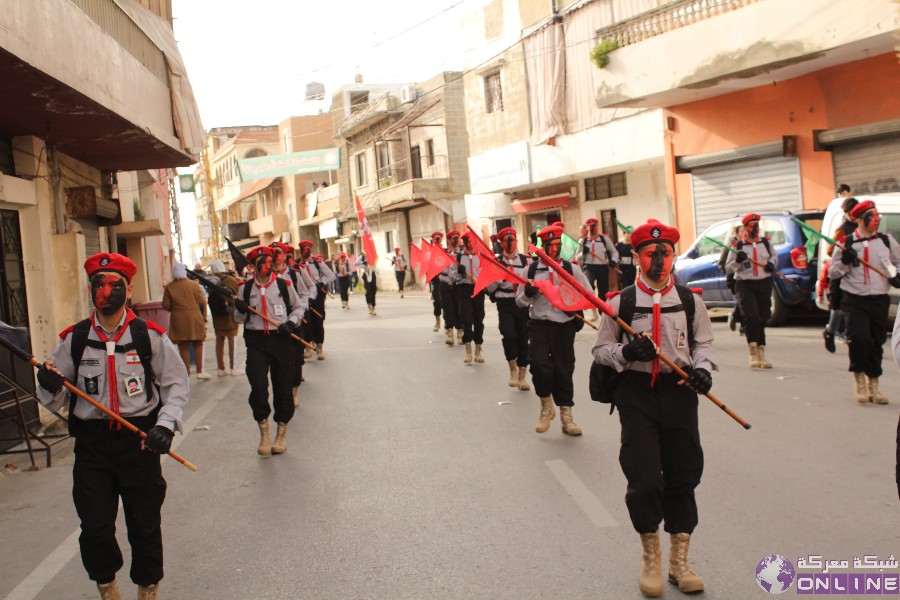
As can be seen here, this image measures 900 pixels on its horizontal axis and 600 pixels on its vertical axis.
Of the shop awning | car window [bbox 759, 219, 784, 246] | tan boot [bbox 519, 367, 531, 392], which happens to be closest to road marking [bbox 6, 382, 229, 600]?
tan boot [bbox 519, 367, 531, 392]

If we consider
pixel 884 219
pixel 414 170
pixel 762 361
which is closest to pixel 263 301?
pixel 762 361

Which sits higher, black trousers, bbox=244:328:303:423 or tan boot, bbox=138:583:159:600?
black trousers, bbox=244:328:303:423

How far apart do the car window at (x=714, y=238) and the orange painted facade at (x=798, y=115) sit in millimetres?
3012

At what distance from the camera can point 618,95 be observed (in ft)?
68.1

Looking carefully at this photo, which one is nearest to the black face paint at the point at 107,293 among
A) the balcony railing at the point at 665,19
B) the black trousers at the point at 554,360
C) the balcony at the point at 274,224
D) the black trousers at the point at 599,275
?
the black trousers at the point at 554,360

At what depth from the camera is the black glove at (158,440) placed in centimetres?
422

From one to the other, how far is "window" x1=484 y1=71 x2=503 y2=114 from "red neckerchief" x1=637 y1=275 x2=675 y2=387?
88.3 ft

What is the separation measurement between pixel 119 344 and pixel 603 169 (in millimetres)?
22242

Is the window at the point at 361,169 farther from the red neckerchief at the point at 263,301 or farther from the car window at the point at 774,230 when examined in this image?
the red neckerchief at the point at 263,301

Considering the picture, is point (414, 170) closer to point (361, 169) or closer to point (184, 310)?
point (361, 169)

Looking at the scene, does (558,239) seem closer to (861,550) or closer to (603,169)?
(861,550)

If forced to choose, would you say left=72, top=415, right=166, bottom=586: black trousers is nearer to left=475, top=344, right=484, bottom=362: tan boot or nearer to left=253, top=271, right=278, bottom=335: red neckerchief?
left=253, top=271, right=278, bottom=335: red neckerchief

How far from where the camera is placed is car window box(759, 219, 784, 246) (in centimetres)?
1503

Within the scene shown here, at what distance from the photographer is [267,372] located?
8.23 meters
